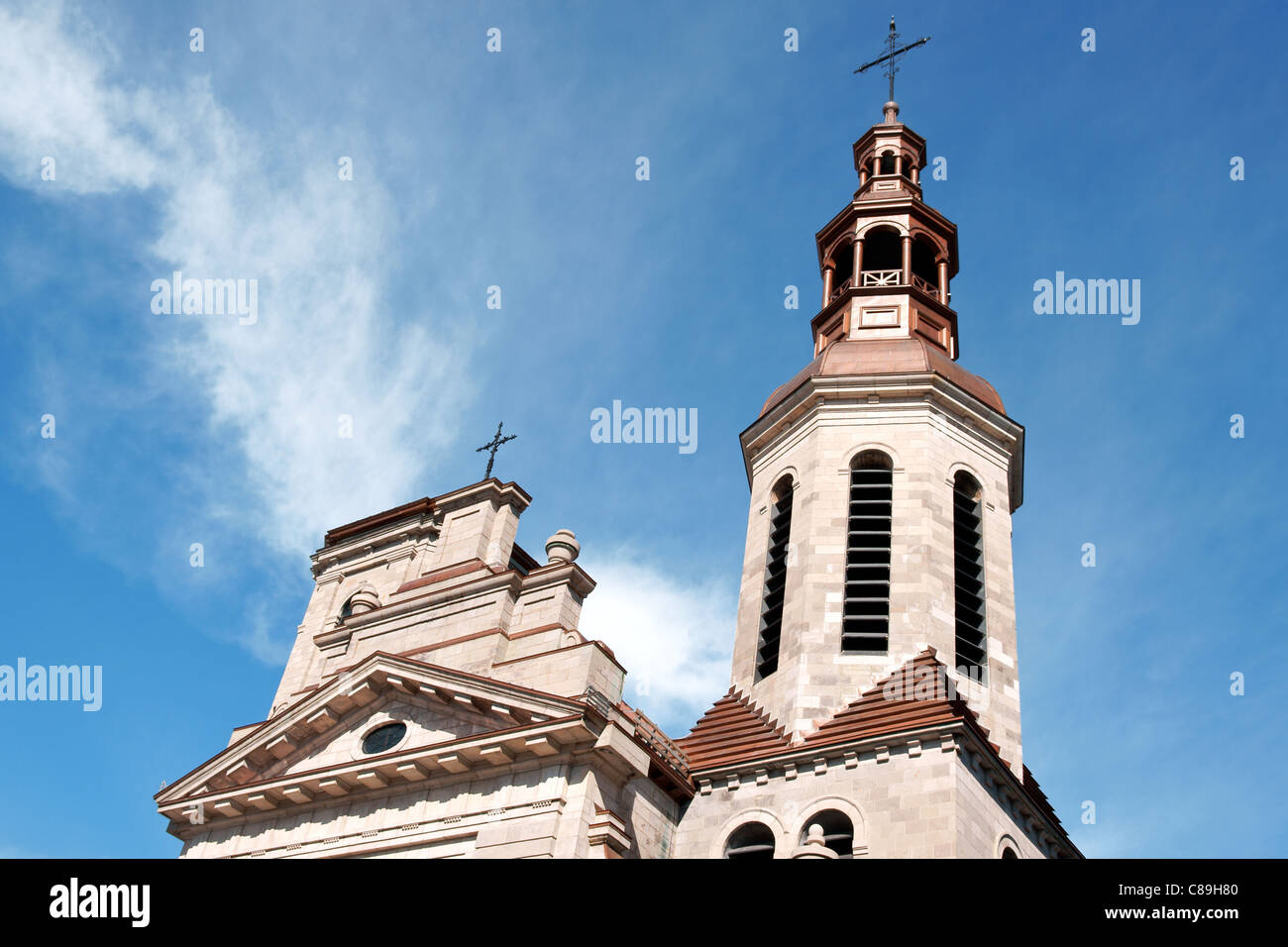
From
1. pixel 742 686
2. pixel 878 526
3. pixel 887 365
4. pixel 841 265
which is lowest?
pixel 742 686

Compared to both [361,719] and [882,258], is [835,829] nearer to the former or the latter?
[361,719]

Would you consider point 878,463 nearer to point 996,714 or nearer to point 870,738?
point 996,714

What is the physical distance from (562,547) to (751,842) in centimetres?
636

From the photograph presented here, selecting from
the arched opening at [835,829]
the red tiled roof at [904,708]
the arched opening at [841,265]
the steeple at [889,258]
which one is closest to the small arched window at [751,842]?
the arched opening at [835,829]

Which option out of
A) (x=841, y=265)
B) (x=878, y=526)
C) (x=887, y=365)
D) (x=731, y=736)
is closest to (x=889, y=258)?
(x=841, y=265)

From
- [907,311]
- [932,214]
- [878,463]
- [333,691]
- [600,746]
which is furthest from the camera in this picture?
[932,214]

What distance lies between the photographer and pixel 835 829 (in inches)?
832

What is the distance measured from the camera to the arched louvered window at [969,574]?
83.1 feet

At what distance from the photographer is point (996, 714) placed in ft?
80.3

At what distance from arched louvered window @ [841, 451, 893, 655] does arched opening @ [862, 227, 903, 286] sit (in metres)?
8.60

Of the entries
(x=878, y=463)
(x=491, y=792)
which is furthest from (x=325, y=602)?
(x=878, y=463)
